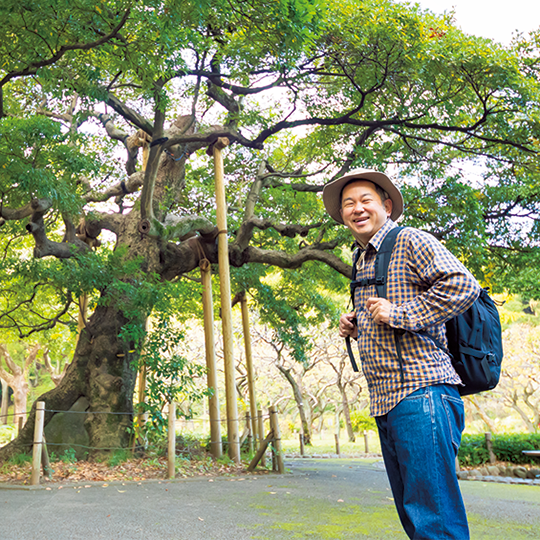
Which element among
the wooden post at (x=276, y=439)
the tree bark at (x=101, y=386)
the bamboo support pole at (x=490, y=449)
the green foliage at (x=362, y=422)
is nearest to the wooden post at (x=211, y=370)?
the wooden post at (x=276, y=439)

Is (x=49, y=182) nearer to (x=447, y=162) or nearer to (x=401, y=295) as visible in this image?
(x=401, y=295)

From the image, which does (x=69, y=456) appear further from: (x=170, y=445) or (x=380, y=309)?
(x=380, y=309)

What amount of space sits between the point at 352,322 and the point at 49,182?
5.06 metres

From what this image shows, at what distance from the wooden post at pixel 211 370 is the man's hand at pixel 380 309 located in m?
6.52

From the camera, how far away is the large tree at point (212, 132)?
5.03 meters

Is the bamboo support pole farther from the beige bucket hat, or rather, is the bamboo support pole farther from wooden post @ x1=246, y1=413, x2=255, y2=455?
the beige bucket hat

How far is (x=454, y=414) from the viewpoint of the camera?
1588 mm

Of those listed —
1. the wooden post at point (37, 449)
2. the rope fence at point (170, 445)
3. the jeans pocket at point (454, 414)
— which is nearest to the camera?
the jeans pocket at point (454, 414)

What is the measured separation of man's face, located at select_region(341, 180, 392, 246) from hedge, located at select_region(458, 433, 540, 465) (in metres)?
9.57

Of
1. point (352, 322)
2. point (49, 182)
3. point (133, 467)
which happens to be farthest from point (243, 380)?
point (352, 322)

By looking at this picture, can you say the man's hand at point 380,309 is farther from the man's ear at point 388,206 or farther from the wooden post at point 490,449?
the wooden post at point 490,449

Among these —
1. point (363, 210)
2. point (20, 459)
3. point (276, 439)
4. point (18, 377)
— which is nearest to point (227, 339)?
point (276, 439)

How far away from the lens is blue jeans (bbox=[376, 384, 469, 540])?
1.44 metres

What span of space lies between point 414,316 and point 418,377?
0.68 ft
